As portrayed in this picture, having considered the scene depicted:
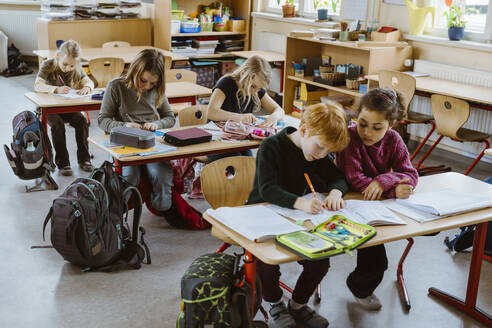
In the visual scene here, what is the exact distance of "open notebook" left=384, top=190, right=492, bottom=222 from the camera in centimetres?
218

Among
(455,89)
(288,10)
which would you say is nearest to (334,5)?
(288,10)

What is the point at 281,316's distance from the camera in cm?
243

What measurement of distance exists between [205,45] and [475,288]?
5.06m

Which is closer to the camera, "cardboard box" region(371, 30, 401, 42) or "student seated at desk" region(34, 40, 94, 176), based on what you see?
"student seated at desk" region(34, 40, 94, 176)

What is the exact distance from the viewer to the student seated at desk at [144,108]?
3.28 m

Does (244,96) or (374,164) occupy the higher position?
(244,96)

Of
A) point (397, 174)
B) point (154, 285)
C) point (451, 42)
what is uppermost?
point (451, 42)

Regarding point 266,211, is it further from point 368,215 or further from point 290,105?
point 290,105

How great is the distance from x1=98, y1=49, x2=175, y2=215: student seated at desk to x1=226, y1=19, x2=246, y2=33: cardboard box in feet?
12.7

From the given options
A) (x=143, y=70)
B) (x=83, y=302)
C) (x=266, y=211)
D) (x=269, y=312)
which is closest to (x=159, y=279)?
(x=83, y=302)

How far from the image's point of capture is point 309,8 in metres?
6.69

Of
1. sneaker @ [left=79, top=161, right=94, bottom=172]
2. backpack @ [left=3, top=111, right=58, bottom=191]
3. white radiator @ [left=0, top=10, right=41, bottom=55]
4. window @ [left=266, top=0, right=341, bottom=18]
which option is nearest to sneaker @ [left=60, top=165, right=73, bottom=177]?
sneaker @ [left=79, top=161, right=94, bottom=172]

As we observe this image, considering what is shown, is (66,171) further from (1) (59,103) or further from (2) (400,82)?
(2) (400,82)

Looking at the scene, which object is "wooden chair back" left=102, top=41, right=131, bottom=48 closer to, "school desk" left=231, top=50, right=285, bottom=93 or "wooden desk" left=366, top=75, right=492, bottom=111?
"school desk" left=231, top=50, right=285, bottom=93
